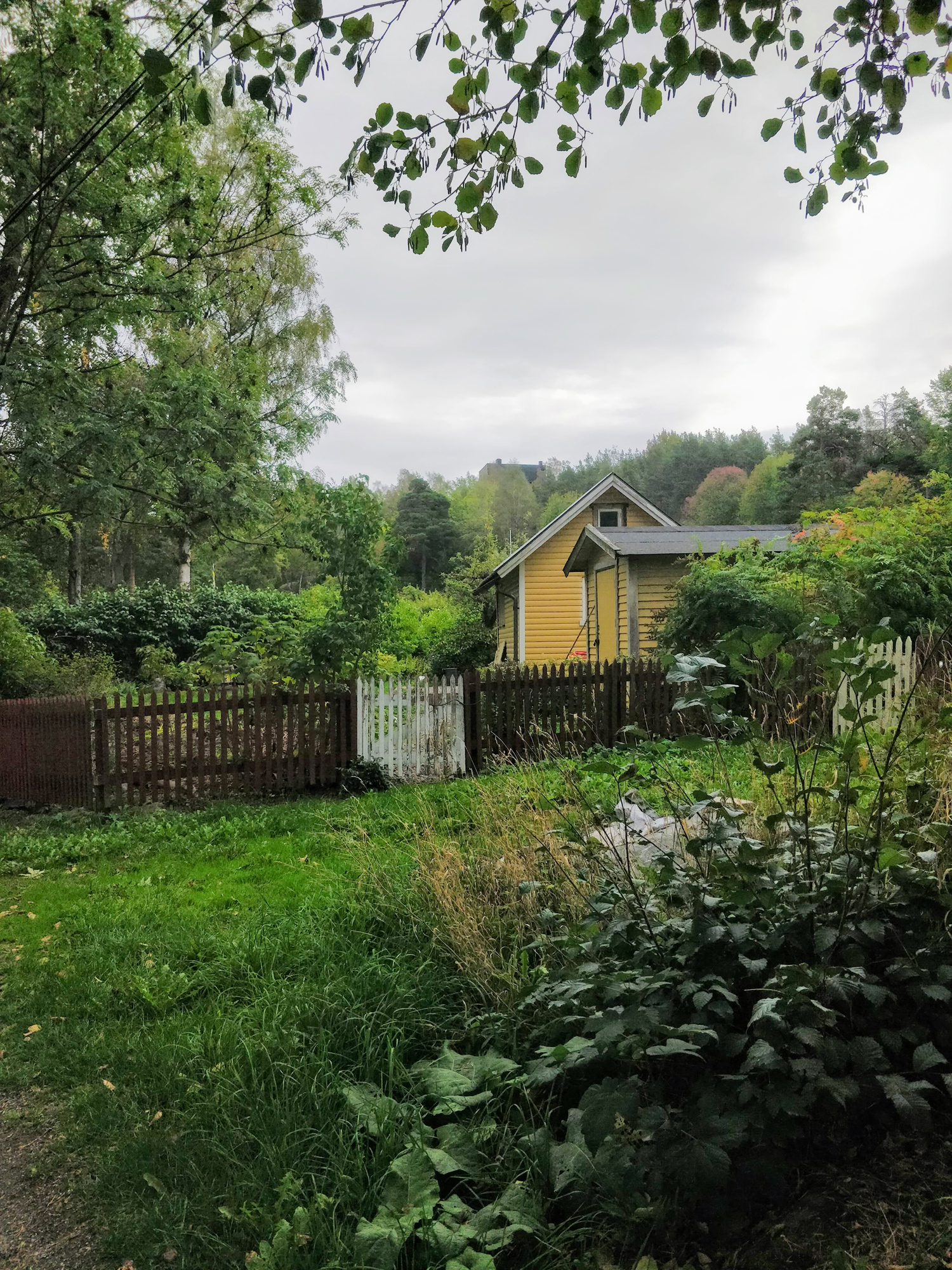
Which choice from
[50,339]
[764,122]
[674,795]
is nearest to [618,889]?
[674,795]

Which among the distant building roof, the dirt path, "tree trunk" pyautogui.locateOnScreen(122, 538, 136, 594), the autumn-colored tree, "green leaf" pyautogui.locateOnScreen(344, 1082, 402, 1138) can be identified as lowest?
the dirt path

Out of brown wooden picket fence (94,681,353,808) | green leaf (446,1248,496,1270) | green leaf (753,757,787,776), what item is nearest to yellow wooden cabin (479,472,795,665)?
brown wooden picket fence (94,681,353,808)

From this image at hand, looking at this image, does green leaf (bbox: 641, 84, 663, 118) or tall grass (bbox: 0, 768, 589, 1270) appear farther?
green leaf (bbox: 641, 84, 663, 118)

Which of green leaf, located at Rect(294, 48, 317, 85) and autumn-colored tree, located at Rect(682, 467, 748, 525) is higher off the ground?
autumn-colored tree, located at Rect(682, 467, 748, 525)

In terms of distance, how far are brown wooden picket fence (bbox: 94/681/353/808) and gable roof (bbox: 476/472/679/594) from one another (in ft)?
46.3

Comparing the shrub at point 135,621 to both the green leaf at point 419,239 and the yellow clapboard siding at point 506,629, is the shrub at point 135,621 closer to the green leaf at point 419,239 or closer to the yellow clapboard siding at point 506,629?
the yellow clapboard siding at point 506,629

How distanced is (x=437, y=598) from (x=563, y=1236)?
3380cm

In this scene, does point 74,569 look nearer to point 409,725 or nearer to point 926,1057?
point 409,725

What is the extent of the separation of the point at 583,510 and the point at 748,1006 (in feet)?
72.7

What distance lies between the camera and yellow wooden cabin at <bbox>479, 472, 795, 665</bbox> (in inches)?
678

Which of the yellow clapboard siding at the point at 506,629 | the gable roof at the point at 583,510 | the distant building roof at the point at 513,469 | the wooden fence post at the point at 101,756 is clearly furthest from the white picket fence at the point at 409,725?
the distant building roof at the point at 513,469

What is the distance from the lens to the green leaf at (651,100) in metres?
2.74

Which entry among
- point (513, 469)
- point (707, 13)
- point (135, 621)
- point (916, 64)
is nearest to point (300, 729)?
point (707, 13)

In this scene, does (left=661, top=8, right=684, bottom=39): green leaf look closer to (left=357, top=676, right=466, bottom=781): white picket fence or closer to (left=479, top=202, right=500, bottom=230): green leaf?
(left=479, top=202, right=500, bottom=230): green leaf
